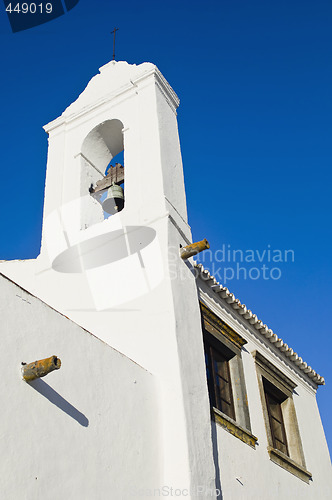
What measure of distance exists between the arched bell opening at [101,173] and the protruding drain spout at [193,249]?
5.15ft

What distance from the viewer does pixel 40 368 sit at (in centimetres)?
416

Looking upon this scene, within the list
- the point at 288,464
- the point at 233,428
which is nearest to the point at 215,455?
the point at 233,428

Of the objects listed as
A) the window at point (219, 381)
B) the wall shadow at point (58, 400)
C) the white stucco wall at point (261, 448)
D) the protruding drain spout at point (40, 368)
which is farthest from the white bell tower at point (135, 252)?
the protruding drain spout at point (40, 368)

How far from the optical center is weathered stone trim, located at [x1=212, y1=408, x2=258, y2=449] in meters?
6.60

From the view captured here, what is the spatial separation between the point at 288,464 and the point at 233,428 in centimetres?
170

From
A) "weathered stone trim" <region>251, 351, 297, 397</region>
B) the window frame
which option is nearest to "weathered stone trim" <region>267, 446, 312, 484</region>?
the window frame

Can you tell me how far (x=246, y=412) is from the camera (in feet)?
24.3

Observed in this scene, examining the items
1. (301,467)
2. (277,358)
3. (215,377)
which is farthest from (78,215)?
(301,467)

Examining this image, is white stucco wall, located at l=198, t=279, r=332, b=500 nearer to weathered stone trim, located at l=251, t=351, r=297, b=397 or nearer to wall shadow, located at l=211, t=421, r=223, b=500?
wall shadow, located at l=211, t=421, r=223, b=500

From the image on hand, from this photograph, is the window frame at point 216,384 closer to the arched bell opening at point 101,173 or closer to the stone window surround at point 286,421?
the stone window surround at point 286,421

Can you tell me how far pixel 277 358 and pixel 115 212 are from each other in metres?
3.76

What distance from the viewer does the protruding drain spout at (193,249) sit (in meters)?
6.87

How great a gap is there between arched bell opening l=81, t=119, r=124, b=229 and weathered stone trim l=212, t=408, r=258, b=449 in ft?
10.5

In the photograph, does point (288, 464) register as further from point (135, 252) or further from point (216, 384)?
point (135, 252)
